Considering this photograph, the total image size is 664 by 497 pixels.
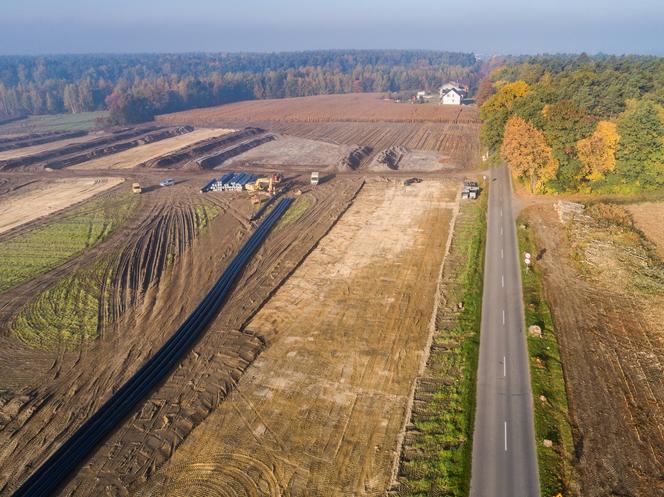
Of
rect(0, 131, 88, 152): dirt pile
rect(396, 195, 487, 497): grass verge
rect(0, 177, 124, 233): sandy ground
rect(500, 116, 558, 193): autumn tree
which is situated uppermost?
rect(500, 116, 558, 193): autumn tree

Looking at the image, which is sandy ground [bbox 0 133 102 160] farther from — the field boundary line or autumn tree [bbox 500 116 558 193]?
autumn tree [bbox 500 116 558 193]

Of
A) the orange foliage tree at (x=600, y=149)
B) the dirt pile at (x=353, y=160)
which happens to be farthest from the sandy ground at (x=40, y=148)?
the orange foliage tree at (x=600, y=149)

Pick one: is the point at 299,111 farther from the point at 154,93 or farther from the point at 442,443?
the point at 442,443

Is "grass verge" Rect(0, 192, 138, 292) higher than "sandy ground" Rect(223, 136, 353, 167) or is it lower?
lower

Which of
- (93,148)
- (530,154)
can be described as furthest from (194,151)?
(530,154)

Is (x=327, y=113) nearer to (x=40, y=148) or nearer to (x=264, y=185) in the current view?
(x=40, y=148)

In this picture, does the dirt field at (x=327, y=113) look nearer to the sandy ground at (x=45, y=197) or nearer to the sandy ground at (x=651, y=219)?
the sandy ground at (x=45, y=197)

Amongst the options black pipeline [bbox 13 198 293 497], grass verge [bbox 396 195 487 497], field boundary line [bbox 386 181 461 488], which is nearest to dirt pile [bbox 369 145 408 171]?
field boundary line [bbox 386 181 461 488]
